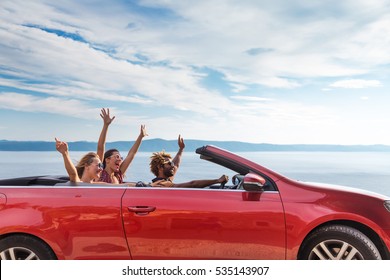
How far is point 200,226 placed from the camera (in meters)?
3.66

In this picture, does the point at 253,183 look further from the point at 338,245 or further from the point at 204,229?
the point at 338,245

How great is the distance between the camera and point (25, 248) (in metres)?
3.79

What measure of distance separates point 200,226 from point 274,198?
2.27 ft

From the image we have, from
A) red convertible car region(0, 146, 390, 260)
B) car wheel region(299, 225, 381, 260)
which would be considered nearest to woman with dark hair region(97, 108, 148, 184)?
red convertible car region(0, 146, 390, 260)

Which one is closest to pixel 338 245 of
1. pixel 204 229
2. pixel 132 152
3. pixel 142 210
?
pixel 204 229

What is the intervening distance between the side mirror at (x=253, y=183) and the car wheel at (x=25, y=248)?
71.3 inches

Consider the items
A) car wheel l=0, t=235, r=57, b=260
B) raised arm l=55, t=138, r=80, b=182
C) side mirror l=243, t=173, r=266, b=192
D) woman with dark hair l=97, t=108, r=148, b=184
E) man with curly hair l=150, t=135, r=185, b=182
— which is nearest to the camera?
side mirror l=243, t=173, r=266, b=192

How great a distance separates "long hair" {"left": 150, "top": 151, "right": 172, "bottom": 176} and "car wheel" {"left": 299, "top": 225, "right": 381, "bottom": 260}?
174cm

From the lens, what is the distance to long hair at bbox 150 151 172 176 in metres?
4.64

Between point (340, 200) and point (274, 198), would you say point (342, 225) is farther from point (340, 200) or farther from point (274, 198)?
point (274, 198)

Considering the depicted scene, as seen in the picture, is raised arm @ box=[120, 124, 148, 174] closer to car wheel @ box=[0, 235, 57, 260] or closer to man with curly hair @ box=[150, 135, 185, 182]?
man with curly hair @ box=[150, 135, 185, 182]

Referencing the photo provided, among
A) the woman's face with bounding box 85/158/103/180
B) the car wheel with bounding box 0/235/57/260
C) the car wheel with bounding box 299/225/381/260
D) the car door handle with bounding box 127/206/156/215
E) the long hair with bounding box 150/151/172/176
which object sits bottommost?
the car wheel with bounding box 0/235/57/260
